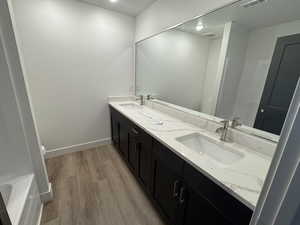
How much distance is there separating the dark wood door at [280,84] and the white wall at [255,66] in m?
0.03

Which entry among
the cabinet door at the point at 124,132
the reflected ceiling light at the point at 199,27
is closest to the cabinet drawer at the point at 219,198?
the cabinet door at the point at 124,132

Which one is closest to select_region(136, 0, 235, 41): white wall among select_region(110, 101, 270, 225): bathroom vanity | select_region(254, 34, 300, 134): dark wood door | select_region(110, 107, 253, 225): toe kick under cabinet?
select_region(254, 34, 300, 134): dark wood door

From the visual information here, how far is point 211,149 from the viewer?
122cm

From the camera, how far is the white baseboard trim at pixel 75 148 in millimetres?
2320

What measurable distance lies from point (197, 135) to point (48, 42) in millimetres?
2330

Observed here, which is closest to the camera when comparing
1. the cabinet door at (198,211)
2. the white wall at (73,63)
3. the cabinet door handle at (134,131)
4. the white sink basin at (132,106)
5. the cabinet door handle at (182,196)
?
the cabinet door at (198,211)

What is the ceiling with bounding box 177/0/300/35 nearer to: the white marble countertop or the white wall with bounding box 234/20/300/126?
the white wall with bounding box 234/20/300/126

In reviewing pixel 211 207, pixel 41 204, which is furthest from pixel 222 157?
pixel 41 204

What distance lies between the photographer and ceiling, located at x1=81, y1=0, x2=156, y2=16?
6.62 feet

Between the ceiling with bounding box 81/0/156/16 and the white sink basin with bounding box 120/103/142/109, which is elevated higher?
the ceiling with bounding box 81/0/156/16

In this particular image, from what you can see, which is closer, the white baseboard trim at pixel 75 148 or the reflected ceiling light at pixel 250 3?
the reflected ceiling light at pixel 250 3

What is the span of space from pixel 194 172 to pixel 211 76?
100cm

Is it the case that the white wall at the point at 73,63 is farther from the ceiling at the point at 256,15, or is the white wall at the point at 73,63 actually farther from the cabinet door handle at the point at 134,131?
the ceiling at the point at 256,15

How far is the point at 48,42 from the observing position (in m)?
1.96
